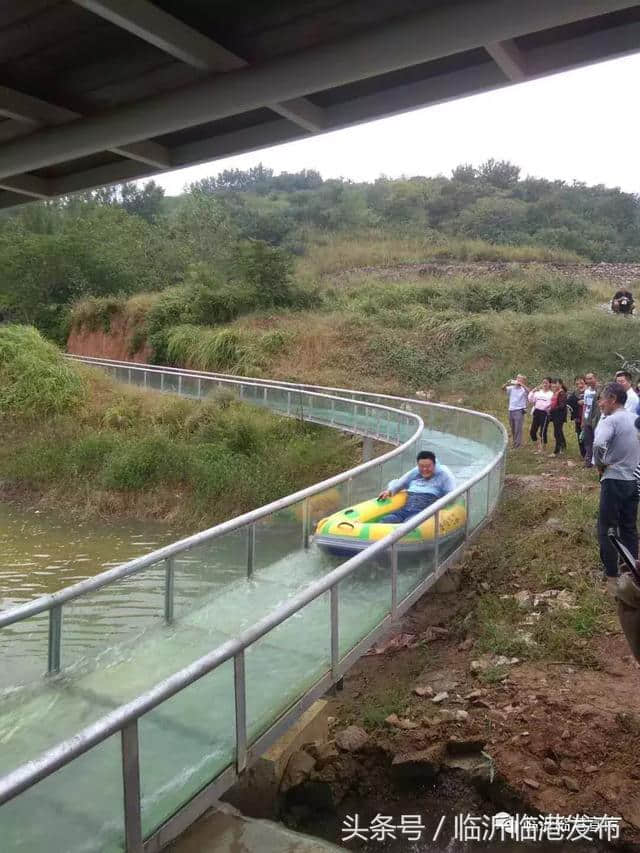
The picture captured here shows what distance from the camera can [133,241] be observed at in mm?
43375

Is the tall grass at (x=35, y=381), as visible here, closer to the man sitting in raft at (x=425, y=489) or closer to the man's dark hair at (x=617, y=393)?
the man sitting in raft at (x=425, y=489)

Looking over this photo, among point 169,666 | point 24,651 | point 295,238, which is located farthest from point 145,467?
point 295,238

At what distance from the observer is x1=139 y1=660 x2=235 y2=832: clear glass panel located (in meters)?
3.84

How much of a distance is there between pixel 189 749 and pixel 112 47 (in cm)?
462

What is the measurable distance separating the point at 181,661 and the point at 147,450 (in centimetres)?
1358

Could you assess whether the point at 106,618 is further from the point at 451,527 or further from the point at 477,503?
the point at 477,503

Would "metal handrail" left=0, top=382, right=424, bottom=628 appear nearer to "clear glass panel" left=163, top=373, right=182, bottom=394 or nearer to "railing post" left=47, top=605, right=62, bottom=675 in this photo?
"railing post" left=47, top=605, right=62, bottom=675

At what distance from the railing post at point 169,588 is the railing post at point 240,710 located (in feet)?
6.77

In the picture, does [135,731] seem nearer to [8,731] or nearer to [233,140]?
[8,731]

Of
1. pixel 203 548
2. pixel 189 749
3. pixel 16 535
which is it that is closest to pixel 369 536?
pixel 203 548

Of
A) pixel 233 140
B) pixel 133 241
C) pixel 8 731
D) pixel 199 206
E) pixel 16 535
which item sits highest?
pixel 199 206

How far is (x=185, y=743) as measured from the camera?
412 centimetres

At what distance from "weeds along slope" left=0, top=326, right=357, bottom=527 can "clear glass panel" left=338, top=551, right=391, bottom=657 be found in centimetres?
1117

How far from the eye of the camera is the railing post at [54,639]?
5574mm
